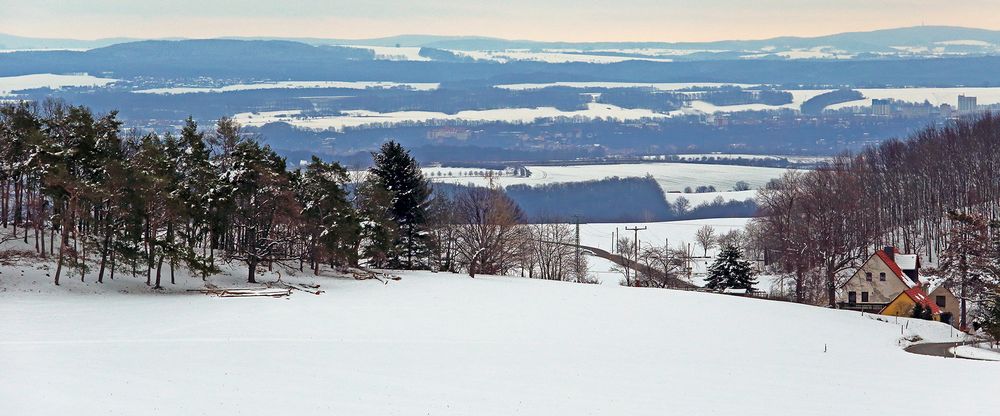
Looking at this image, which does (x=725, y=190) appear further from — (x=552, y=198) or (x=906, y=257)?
(x=906, y=257)

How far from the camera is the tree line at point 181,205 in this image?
4181 centimetres

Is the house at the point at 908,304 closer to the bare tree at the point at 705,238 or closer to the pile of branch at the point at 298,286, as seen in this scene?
the pile of branch at the point at 298,286

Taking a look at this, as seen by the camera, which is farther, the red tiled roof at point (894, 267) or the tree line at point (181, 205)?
the red tiled roof at point (894, 267)

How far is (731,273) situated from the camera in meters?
67.9

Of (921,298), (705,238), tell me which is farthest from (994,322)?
(705,238)

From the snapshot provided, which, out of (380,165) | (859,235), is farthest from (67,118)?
(859,235)

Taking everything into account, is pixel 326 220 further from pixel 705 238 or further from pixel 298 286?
pixel 705 238

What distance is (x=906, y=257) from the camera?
213 ft

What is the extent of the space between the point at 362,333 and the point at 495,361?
5.35 metres

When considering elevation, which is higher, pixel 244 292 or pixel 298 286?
pixel 244 292

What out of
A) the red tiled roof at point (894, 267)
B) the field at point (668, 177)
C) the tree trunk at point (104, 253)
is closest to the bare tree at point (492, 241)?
the red tiled roof at point (894, 267)

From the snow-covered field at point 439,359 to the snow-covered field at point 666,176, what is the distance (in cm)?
11694

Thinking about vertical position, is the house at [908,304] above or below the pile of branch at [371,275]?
below

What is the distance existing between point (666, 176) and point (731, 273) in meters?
121
